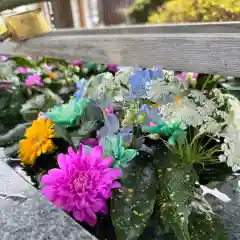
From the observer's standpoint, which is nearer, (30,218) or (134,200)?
(30,218)

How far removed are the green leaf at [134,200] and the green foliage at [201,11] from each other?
1.45 feet

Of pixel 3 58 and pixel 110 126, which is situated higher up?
pixel 110 126

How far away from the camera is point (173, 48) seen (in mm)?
760

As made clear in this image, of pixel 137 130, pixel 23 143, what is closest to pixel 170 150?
pixel 137 130

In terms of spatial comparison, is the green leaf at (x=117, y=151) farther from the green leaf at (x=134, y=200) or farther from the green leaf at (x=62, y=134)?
the green leaf at (x=62, y=134)

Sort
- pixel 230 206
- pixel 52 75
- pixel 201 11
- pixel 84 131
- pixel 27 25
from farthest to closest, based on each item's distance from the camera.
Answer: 1. pixel 52 75
2. pixel 27 25
3. pixel 201 11
4. pixel 84 131
5. pixel 230 206

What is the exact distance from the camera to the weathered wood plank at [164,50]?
661 mm

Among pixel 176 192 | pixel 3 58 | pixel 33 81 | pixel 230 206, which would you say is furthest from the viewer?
pixel 3 58

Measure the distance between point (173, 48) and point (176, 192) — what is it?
0.31 m

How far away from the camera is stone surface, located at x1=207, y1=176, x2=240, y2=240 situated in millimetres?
628

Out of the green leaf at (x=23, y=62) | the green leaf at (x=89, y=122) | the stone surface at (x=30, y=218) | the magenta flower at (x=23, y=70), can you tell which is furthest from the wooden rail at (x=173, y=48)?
the green leaf at (x=23, y=62)

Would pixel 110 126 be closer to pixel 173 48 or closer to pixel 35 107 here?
pixel 173 48

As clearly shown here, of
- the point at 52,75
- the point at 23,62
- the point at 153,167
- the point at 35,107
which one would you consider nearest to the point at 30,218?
the point at 153,167

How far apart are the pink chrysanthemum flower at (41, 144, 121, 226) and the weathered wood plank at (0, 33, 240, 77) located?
26 cm
